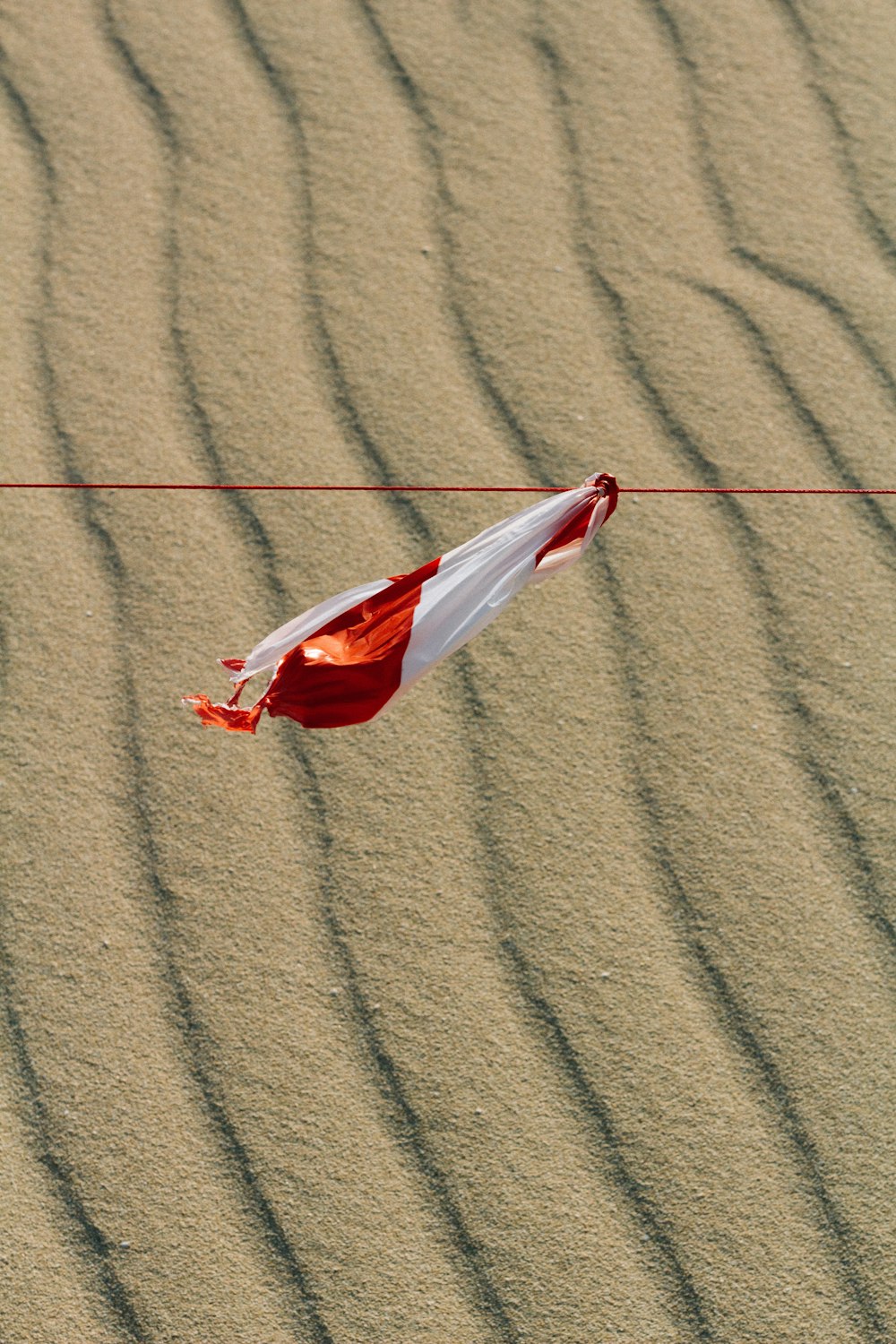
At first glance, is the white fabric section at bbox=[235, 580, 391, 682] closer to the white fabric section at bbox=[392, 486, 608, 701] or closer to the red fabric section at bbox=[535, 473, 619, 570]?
the white fabric section at bbox=[392, 486, 608, 701]

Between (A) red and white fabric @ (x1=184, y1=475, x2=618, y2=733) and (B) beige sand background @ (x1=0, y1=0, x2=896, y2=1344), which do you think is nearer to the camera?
(A) red and white fabric @ (x1=184, y1=475, x2=618, y2=733)

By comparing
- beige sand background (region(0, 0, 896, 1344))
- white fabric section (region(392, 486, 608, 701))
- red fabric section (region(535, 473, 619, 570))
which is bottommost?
beige sand background (region(0, 0, 896, 1344))

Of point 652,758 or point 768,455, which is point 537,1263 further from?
point 768,455

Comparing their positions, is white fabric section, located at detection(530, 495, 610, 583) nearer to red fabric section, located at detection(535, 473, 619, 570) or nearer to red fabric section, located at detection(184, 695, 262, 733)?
red fabric section, located at detection(535, 473, 619, 570)

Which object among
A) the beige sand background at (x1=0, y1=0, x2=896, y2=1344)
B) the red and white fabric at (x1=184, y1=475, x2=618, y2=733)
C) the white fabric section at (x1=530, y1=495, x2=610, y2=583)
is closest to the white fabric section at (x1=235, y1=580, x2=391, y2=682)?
the red and white fabric at (x1=184, y1=475, x2=618, y2=733)

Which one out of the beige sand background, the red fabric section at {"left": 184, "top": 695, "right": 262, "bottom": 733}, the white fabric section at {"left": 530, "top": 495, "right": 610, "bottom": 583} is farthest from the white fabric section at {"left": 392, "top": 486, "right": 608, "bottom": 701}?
the beige sand background

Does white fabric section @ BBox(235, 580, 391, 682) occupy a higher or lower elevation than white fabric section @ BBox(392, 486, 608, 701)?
lower

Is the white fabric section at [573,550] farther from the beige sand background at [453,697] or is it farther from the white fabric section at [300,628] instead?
the beige sand background at [453,697]

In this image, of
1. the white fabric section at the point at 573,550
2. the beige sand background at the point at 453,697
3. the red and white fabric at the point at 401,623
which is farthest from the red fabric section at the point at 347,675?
the beige sand background at the point at 453,697
